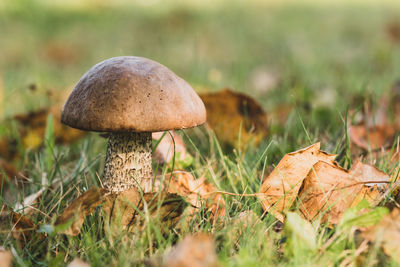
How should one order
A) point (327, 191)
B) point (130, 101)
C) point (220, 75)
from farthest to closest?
point (220, 75) < point (327, 191) < point (130, 101)

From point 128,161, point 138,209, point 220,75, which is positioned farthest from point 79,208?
point 220,75

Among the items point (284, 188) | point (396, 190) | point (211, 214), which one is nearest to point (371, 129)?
point (396, 190)

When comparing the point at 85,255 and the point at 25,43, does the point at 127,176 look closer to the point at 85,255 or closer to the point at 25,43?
the point at 85,255

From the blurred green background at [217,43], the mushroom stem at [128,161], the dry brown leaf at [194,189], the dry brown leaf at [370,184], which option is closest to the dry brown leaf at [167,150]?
the dry brown leaf at [194,189]

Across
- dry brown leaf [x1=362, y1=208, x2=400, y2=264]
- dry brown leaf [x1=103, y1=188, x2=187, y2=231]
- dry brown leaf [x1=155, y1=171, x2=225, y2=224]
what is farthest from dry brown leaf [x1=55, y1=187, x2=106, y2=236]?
dry brown leaf [x1=362, y1=208, x2=400, y2=264]

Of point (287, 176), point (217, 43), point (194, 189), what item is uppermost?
point (217, 43)

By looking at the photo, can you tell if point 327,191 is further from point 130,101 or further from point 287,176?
point 130,101
